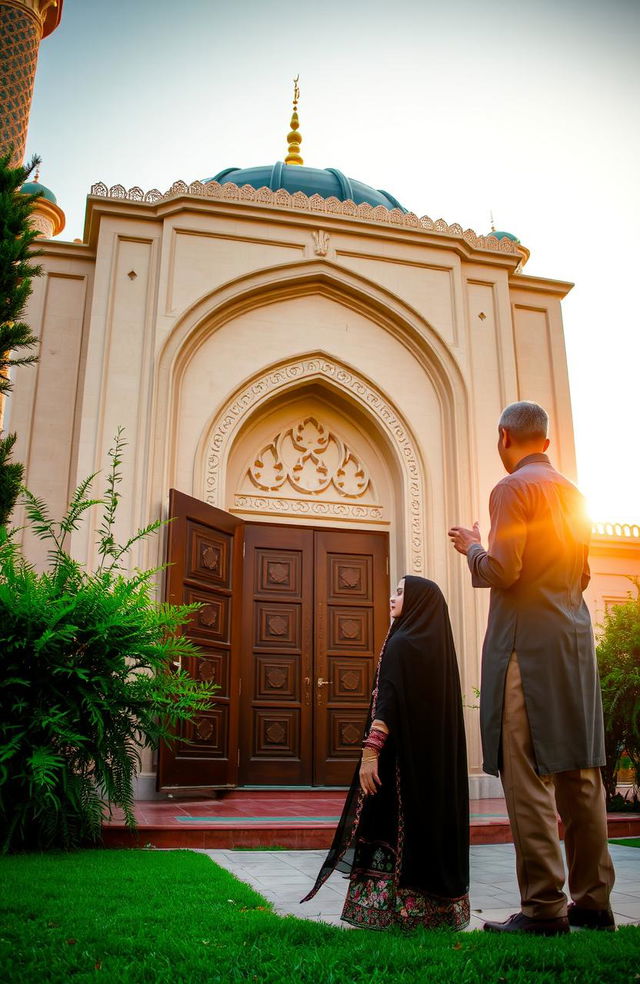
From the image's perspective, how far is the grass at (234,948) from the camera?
7.12ft

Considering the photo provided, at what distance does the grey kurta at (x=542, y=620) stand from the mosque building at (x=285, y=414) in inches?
193

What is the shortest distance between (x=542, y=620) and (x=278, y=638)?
591 centimetres

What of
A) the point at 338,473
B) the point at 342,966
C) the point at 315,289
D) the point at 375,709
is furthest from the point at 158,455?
the point at 342,966

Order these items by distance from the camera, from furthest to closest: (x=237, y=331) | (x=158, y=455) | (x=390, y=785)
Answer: (x=237, y=331)
(x=158, y=455)
(x=390, y=785)

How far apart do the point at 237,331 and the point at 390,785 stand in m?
6.58

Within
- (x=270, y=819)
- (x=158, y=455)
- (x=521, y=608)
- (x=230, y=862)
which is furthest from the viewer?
(x=158, y=455)

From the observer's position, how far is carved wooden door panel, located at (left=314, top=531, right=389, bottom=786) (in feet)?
27.2

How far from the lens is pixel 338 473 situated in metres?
9.15

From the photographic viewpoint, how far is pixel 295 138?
12914 mm

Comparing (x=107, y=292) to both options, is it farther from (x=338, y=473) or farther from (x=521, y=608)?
(x=521, y=608)

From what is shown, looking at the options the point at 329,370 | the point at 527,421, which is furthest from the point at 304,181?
the point at 527,421

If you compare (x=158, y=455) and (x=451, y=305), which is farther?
(x=451, y=305)

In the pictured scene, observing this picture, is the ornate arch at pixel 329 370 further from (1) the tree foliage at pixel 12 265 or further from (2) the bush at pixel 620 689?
(1) the tree foliage at pixel 12 265

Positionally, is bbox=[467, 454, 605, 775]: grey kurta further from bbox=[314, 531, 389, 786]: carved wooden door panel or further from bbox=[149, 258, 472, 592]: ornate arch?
bbox=[314, 531, 389, 786]: carved wooden door panel
